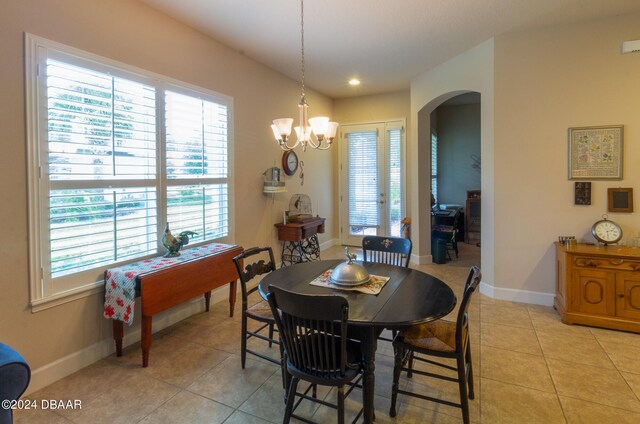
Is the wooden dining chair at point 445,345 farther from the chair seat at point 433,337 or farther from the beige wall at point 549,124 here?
the beige wall at point 549,124

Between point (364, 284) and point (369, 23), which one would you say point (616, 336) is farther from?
point (369, 23)

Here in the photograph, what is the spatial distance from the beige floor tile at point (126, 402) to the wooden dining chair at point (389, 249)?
1.80m

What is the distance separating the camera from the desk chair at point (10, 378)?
1148mm

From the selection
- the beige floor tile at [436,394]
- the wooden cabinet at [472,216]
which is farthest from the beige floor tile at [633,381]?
the wooden cabinet at [472,216]

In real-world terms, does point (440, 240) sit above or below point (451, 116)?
below

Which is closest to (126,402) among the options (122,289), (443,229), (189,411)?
(189,411)

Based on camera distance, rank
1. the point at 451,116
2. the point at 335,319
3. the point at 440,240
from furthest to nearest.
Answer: the point at 451,116
the point at 440,240
the point at 335,319

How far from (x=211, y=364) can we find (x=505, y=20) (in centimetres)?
408

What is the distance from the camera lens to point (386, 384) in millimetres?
2301

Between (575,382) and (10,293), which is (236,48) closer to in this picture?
(10,293)

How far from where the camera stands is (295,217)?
4.99 meters

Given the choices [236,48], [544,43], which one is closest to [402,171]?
[544,43]

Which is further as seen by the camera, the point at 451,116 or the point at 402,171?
the point at 451,116

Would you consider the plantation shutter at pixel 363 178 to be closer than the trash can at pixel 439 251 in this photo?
No
